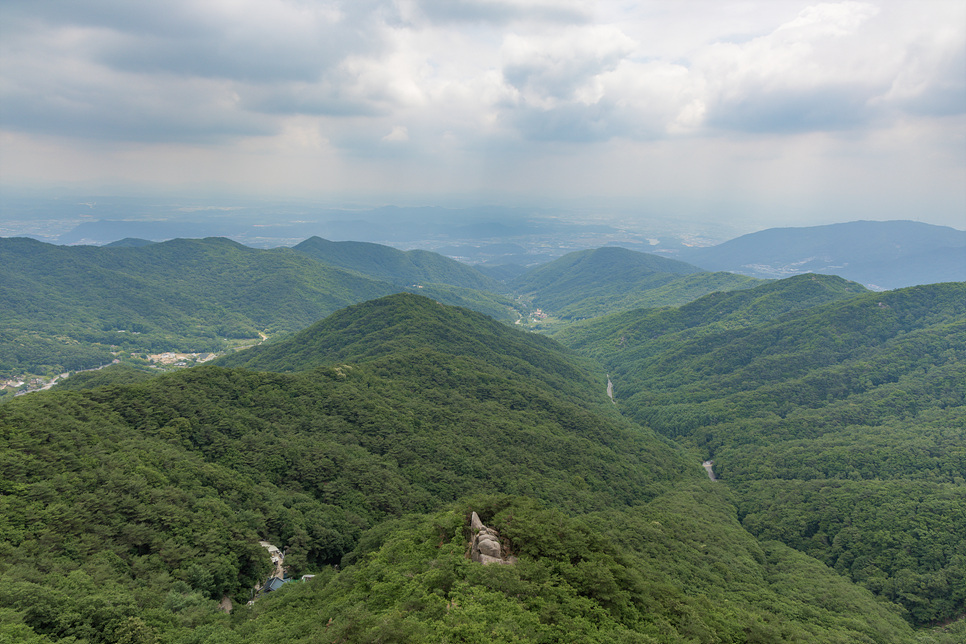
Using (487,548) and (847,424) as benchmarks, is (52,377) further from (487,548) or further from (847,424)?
(847,424)

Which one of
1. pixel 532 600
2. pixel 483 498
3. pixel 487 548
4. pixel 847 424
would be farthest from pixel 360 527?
pixel 847 424

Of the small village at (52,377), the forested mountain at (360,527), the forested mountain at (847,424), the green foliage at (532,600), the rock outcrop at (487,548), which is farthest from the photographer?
the small village at (52,377)

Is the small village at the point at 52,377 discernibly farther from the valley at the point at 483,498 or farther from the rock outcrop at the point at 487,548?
the rock outcrop at the point at 487,548

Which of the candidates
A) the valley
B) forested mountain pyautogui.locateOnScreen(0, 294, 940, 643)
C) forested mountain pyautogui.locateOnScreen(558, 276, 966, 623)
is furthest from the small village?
forested mountain pyautogui.locateOnScreen(558, 276, 966, 623)

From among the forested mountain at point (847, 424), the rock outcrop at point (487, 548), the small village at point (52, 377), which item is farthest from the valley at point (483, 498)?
the small village at point (52, 377)

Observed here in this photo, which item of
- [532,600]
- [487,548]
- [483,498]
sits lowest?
[483,498]

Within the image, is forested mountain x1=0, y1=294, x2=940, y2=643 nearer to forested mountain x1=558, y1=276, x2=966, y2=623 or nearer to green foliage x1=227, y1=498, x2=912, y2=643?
green foliage x1=227, y1=498, x2=912, y2=643
